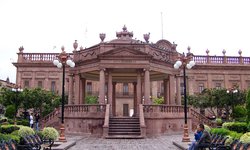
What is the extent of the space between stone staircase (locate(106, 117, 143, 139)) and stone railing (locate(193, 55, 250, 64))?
30232 millimetres

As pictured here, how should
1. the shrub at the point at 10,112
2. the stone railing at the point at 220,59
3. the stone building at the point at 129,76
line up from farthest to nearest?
the stone railing at the point at 220,59 < the shrub at the point at 10,112 < the stone building at the point at 129,76

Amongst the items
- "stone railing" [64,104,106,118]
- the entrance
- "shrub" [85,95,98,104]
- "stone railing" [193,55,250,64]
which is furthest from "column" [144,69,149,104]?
"stone railing" [193,55,250,64]

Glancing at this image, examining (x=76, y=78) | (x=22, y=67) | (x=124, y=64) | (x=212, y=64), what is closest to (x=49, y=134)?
(x=124, y=64)

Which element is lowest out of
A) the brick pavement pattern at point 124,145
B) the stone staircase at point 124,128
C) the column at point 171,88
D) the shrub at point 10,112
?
the brick pavement pattern at point 124,145

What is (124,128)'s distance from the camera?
72.3 feet

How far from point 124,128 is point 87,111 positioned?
3514mm

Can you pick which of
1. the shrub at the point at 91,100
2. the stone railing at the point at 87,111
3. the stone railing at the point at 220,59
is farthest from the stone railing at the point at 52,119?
the stone railing at the point at 220,59

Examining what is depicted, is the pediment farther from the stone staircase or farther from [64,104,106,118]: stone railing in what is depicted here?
the stone staircase

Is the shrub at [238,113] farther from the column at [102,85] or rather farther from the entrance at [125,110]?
the entrance at [125,110]

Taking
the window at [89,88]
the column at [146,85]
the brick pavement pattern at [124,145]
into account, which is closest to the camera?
the brick pavement pattern at [124,145]

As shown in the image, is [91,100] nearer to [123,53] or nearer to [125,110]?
[125,110]

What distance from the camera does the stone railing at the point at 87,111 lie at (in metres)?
23.2

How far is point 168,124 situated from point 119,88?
2764 centimetres

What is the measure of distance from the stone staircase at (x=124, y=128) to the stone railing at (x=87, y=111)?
3.30 ft
